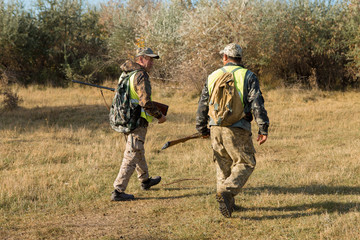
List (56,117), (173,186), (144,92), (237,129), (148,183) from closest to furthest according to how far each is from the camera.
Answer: (237,129), (144,92), (148,183), (173,186), (56,117)

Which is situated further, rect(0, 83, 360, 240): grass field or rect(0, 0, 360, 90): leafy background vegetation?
rect(0, 0, 360, 90): leafy background vegetation

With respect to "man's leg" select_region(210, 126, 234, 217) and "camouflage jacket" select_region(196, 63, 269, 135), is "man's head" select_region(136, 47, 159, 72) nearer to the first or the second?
"camouflage jacket" select_region(196, 63, 269, 135)

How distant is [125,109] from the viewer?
532cm

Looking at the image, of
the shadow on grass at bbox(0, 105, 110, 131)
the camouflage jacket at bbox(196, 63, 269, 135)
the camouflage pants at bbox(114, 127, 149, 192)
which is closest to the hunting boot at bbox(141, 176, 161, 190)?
the camouflage pants at bbox(114, 127, 149, 192)

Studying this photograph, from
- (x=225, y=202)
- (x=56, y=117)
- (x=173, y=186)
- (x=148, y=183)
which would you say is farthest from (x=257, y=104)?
(x=56, y=117)

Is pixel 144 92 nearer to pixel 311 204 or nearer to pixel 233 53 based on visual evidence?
pixel 233 53

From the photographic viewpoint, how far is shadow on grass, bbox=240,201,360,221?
4.80 m

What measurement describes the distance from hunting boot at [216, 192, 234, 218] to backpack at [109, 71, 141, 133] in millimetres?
1546

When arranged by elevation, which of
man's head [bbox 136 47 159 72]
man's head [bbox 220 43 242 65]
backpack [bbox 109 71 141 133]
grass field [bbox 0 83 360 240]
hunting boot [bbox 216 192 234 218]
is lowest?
grass field [bbox 0 83 360 240]

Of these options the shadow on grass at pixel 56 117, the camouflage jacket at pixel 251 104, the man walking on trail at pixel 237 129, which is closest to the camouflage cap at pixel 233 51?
the man walking on trail at pixel 237 129

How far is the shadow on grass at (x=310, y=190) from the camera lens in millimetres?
5746

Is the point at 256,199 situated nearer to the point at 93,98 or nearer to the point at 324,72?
the point at 93,98

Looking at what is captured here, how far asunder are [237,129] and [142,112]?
1450 mm

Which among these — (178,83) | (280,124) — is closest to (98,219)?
(280,124)
